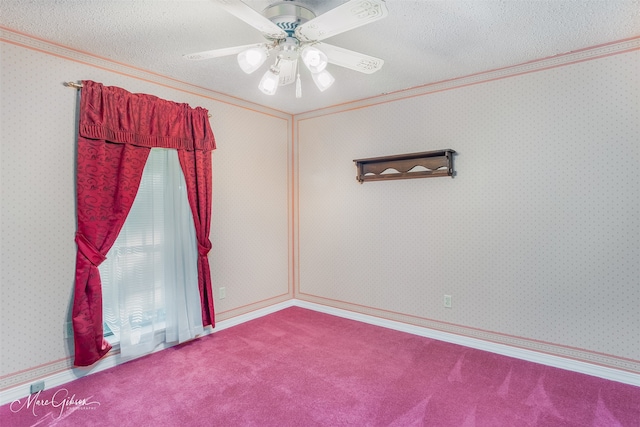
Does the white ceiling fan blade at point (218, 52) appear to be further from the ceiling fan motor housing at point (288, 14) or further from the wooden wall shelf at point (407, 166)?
the wooden wall shelf at point (407, 166)

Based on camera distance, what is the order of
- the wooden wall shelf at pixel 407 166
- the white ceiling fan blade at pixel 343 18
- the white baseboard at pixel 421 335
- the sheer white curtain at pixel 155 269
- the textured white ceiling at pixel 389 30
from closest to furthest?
the white ceiling fan blade at pixel 343 18, the textured white ceiling at pixel 389 30, the white baseboard at pixel 421 335, the sheer white curtain at pixel 155 269, the wooden wall shelf at pixel 407 166

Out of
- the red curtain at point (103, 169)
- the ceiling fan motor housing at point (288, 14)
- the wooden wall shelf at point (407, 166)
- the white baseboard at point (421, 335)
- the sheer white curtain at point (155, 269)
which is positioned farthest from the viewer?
the wooden wall shelf at point (407, 166)

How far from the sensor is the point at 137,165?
2.86 metres

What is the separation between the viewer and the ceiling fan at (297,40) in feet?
5.36

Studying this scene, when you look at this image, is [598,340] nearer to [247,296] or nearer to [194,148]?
[247,296]

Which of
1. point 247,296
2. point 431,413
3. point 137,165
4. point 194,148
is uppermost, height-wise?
point 194,148

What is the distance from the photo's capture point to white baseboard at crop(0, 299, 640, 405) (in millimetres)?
2471

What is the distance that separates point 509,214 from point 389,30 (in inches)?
71.3

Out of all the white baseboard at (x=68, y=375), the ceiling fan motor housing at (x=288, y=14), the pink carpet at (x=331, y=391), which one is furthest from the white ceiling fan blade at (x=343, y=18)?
the white baseboard at (x=68, y=375)

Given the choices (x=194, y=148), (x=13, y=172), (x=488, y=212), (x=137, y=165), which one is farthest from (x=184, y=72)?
(x=488, y=212)

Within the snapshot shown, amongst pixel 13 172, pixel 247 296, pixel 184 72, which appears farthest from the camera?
pixel 247 296

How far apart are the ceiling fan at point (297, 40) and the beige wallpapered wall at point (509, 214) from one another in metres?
1.56

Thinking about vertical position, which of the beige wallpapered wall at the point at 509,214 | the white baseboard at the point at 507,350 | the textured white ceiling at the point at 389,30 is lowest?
the white baseboard at the point at 507,350

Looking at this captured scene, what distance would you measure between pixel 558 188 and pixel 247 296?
3.15 meters
